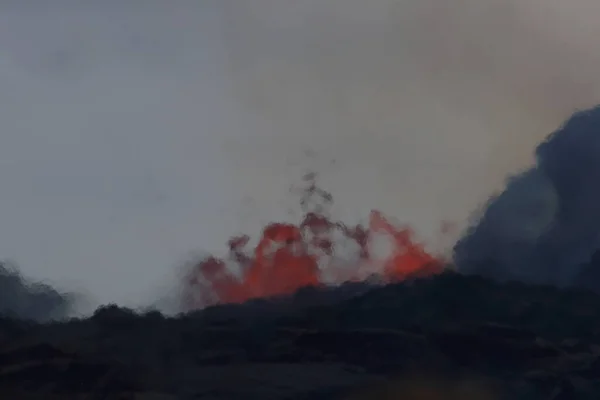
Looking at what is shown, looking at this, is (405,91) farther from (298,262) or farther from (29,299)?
(29,299)

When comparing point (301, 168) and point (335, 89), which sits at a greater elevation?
point (335, 89)

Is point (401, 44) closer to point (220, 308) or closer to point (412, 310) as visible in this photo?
point (412, 310)

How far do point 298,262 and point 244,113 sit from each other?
0.79 m

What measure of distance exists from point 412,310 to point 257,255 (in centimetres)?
75

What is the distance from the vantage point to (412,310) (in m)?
3.48

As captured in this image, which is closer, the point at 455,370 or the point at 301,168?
the point at 455,370

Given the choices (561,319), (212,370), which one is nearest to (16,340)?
(212,370)

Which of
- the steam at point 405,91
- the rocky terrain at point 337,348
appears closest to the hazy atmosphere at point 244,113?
the steam at point 405,91

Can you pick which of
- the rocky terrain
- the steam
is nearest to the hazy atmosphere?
the steam

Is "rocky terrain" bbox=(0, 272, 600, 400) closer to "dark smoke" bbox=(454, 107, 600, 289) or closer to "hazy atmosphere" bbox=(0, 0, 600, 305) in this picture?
"dark smoke" bbox=(454, 107, 600, 289)

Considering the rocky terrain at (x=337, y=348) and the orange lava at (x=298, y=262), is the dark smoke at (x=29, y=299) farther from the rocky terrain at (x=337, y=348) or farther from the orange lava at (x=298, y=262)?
the orange lava at (x=298, y=262)

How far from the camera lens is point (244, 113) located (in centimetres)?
375

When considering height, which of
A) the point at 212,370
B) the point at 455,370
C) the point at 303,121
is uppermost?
the point at 303,121

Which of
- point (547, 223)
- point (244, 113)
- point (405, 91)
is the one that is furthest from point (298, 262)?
point (547, 223)
